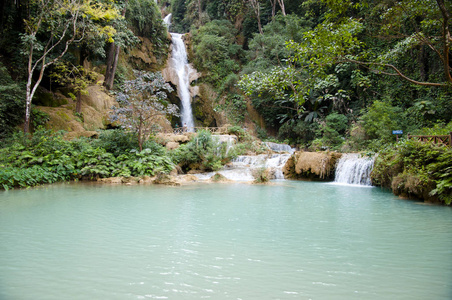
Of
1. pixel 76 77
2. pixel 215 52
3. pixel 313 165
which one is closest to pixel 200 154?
pixel 313 165

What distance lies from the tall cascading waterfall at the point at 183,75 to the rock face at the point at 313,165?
1146 cm

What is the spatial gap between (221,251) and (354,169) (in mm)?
10109

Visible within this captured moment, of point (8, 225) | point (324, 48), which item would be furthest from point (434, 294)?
point (8, 225)

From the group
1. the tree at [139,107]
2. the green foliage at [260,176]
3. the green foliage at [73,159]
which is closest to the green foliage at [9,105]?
the green foliage at [73,159]

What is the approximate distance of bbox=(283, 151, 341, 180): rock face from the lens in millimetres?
12992

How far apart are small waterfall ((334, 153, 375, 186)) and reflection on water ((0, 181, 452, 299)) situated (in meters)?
5.03

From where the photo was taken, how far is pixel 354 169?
1205cm

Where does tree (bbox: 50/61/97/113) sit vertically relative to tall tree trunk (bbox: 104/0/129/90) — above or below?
below

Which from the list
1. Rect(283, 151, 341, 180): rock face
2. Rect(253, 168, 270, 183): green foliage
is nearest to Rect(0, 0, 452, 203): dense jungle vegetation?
Rect(283, 151, 341, 180): rock face

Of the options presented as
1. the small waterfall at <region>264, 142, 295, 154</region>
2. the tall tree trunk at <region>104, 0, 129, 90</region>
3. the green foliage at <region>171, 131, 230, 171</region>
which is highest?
the tall tree trunk at <region>104, 0, 129, 90</region>

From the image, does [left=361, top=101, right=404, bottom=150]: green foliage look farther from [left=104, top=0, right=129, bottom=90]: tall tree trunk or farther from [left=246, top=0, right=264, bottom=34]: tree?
[left=104, top=0, right=129, bottom=90]: tall tree trunk

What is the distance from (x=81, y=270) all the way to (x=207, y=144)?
12042mm

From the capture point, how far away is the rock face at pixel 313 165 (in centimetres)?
1299

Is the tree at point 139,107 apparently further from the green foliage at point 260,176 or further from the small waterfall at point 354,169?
the small waterfall at point 354,169
